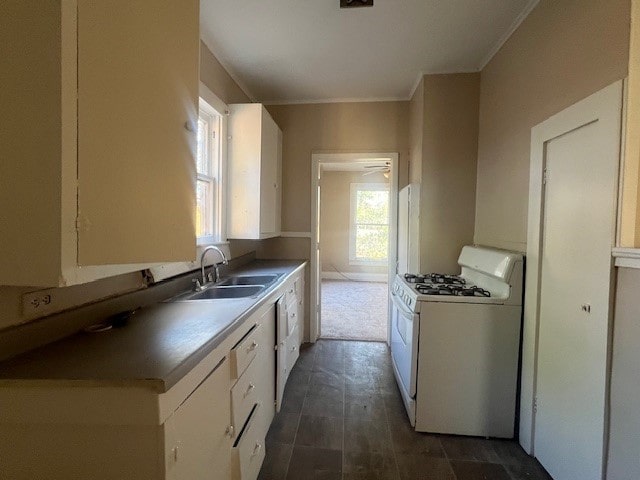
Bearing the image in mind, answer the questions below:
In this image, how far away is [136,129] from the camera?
3.11ft

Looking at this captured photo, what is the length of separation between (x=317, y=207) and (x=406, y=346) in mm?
1875

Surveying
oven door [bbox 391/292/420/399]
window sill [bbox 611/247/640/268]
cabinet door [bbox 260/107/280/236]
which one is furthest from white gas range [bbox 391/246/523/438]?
cabinet door [bbox 260/107/280/236]

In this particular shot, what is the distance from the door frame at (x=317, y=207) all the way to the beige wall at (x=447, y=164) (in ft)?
1.92

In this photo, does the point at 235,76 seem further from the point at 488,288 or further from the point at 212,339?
the point at 488,288

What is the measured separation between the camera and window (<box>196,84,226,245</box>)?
2.41 metres

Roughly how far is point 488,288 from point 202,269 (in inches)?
80.2

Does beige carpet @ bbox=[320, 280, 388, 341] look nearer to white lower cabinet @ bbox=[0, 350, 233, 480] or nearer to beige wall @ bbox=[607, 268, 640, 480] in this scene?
beige wall @ bbox=[607, 268, 640, 480]

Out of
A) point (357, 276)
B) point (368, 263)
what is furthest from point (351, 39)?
point (357, 276)

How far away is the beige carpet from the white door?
2.04 meters

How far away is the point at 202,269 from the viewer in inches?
81.3

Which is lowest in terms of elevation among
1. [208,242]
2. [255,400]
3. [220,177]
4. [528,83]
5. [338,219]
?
[255,400]

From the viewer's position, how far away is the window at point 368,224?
279 inches

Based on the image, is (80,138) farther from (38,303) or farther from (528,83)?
(528,83)

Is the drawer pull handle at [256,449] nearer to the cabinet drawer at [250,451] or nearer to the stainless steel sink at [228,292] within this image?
the cabinet drawer at [250,451]
